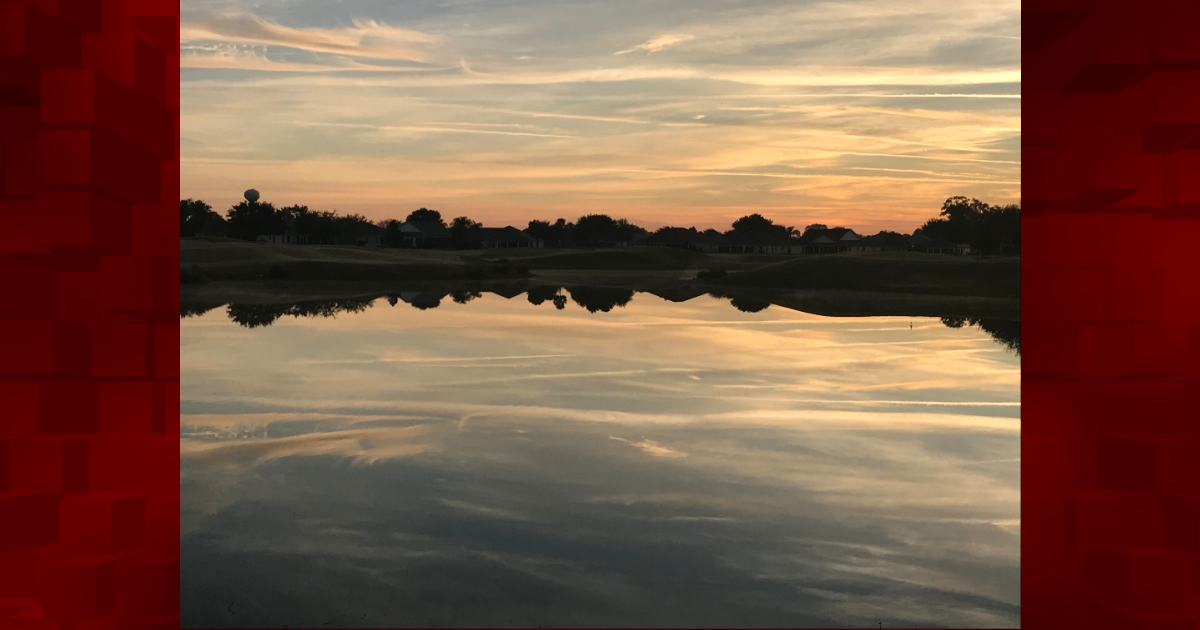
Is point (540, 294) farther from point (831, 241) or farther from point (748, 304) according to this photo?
point (831, 241)

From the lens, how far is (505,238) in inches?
4759

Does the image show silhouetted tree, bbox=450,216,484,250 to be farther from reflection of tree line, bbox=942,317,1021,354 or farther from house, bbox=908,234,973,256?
reflection of tree line, bbox=942,317,1021,354

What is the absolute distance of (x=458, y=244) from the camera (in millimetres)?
103375

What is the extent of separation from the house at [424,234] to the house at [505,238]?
4921mm

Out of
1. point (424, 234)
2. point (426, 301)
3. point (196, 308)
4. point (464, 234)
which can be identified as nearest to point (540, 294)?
point (426, 301)

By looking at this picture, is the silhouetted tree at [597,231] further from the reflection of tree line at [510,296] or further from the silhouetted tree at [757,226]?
the reflection of tree line at [510,296]

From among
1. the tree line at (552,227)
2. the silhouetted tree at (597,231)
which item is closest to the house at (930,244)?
the tree line at (552,227)

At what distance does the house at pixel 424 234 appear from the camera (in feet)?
360

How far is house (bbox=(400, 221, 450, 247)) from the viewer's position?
110 metres

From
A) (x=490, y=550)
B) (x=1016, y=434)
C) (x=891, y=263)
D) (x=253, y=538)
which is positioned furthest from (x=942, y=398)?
(x=891, y=263)
